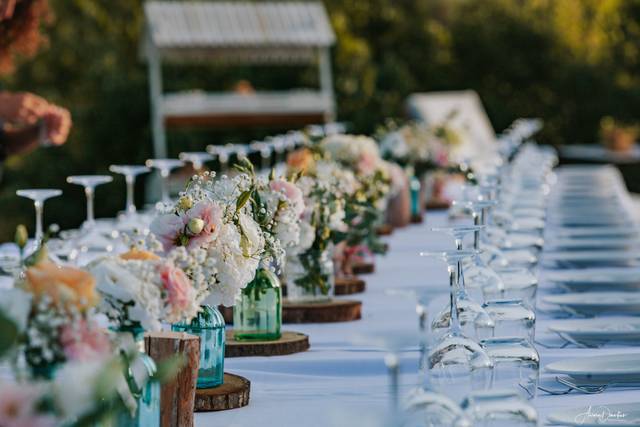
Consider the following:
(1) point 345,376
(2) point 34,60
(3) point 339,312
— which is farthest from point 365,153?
(2) point 34,60

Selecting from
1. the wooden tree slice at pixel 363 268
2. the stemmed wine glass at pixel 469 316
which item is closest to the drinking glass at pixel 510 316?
the stemmed wine glass at pixel 469 316

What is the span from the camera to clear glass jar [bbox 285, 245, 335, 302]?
4.11m

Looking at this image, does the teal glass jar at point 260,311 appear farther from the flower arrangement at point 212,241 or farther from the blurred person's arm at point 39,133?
the blurred person's arm at point 39,133

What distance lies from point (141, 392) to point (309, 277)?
1.86 m

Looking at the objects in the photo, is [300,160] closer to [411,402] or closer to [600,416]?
[600,416]

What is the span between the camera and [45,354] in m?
1.88

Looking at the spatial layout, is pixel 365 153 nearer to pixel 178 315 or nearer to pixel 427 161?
pixel 427 161

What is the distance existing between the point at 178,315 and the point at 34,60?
15593mm

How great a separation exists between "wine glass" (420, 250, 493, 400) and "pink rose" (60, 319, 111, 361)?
768mm

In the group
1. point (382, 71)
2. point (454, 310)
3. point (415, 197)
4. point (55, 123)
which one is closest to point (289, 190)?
point (454, 310)

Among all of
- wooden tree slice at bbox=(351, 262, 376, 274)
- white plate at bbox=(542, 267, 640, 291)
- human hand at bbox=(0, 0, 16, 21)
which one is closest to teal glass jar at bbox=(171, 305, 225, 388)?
white plate at bbox=(542, 267, 640, 291)

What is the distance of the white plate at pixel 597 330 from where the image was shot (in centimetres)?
349

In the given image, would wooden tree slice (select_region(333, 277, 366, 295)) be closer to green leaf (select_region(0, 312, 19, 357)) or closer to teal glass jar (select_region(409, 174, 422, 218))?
teal glass jar (select_region(409, 174, 422, 218))

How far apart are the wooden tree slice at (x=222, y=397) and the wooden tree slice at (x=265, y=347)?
1.71 ft
